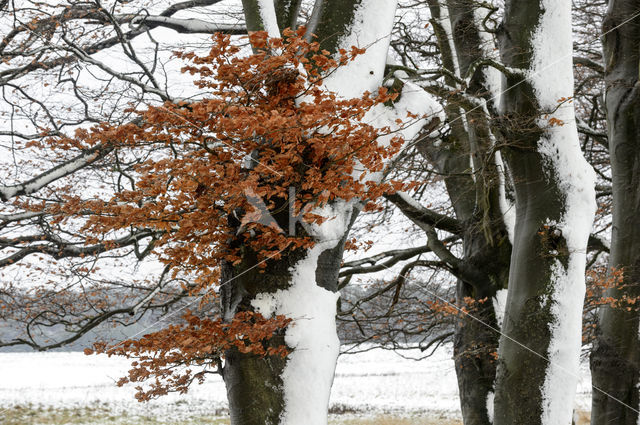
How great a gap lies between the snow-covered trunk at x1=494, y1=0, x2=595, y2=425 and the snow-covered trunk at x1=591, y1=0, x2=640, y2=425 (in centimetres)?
106

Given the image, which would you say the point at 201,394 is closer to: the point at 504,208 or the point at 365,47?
the point at 504,208

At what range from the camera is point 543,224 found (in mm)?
4895

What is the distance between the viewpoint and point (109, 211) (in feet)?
11.5

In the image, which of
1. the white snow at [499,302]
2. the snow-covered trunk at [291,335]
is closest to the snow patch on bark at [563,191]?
the white snow at [499,302]

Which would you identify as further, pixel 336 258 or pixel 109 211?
pixel 336 258

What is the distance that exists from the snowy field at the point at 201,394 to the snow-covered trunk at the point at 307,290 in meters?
9.02

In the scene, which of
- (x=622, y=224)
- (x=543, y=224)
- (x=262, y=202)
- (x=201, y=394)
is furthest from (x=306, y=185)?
(x=201, y=394)

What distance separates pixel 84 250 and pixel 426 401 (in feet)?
58.7

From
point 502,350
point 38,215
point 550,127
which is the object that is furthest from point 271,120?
point 38,215

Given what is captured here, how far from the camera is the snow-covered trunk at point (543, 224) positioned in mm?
4715

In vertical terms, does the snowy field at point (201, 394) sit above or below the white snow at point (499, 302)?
below

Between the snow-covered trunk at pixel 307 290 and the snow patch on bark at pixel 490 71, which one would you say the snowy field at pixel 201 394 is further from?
the snow-covered trunk at pixel 307 290

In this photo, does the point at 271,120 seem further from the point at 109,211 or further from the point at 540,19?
the point at 540,19

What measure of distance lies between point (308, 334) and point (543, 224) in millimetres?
2542
